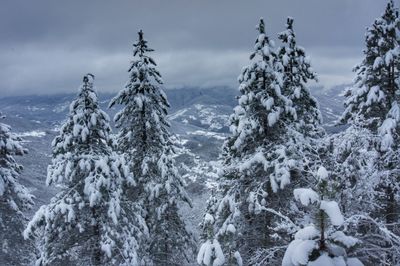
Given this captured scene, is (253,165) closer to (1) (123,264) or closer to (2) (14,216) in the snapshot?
(1) (123,264)

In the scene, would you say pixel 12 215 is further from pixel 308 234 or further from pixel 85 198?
pixel 308 234

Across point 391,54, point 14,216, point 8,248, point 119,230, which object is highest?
point 391,54

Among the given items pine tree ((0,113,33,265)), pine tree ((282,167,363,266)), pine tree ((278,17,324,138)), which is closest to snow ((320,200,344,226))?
pine tree ((282,167,363,266))

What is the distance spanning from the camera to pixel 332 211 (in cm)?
352

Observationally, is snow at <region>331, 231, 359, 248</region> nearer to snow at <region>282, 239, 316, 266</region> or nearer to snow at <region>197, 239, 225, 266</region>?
snow at <region>282, 239, 316, 266</region>

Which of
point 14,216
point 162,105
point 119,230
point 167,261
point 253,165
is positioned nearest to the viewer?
point 253,165

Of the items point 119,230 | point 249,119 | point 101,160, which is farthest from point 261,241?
point 101,160

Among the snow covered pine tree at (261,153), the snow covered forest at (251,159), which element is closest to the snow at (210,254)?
→ the snow covered forest at (251,159)

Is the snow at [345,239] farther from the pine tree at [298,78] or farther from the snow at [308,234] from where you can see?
the pine tree at [298,78]

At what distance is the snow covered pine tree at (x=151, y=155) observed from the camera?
16.5m

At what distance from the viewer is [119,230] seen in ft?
43.9

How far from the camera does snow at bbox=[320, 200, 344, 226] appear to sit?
3.45m

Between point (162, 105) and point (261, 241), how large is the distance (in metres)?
8.45

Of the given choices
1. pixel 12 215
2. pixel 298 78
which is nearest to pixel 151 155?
pixel 298 78
